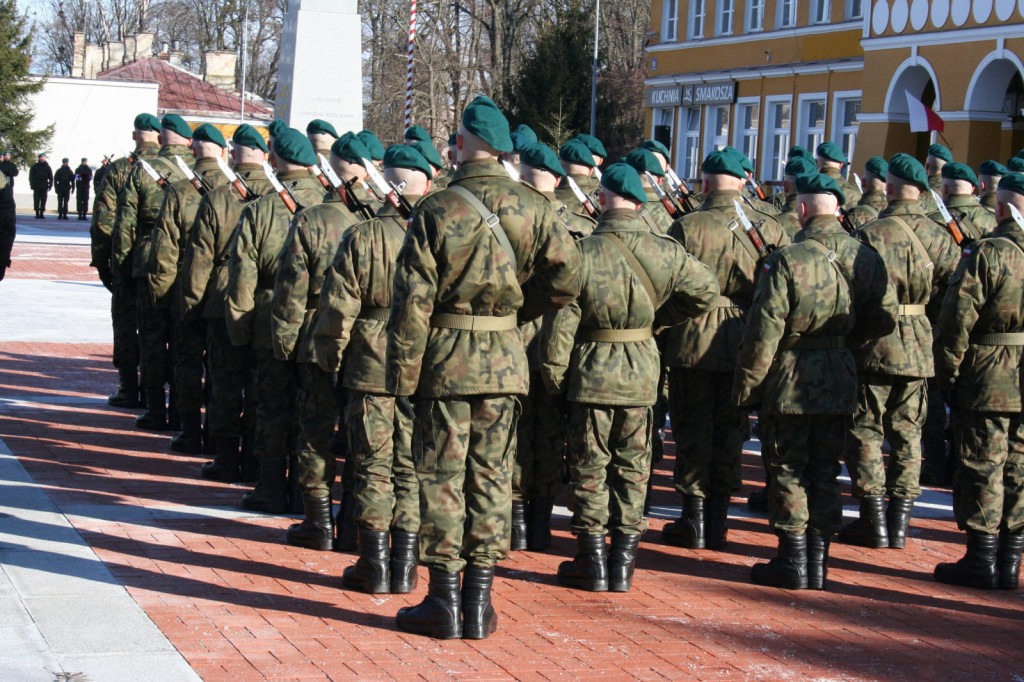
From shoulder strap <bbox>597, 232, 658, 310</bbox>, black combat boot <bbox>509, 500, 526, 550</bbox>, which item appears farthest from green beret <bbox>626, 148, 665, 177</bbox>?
black combat boot <bbox>509, 500, 526, 550</bbox>

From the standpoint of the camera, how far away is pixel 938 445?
405 inches

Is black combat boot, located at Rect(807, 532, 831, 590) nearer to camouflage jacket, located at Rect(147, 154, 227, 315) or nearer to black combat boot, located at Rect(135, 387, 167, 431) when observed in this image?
camouflage jacket, located at Rect(147, 154, 227, 315)

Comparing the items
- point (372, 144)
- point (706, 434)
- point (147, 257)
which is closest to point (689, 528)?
point (706, 434)

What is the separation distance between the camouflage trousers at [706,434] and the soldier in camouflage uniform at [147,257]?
4.55 m

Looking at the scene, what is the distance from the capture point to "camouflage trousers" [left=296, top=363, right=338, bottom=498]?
7.33 meters

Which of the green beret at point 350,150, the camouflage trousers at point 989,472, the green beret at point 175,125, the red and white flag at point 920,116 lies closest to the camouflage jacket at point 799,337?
the camouflage trousers at point 989,472

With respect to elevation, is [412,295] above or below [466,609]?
above

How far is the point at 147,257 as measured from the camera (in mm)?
10656

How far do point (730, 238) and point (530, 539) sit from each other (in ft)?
6.65

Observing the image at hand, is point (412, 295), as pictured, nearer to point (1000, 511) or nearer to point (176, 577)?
point (176, 577)

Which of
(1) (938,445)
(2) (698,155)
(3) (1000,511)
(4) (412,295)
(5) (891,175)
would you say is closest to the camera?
(4) (412,295)

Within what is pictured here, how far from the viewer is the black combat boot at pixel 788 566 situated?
705cm

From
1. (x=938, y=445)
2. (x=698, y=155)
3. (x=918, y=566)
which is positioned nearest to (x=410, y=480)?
(x=918, y=566)

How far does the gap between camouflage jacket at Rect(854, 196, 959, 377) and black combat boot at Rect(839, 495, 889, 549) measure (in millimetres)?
754
